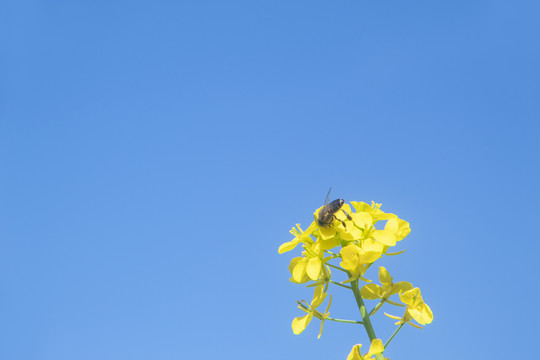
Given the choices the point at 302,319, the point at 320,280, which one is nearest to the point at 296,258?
the point at 320,280

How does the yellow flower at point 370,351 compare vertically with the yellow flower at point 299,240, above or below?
below

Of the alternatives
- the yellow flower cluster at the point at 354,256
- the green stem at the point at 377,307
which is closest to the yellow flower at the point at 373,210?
the yellow flower cluster at the point at 354,256

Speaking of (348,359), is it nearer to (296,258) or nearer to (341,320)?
(341,320)

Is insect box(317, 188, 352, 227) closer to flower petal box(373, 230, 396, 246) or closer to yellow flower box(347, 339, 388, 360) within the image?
flower petal box(373, 230, 396, 246)

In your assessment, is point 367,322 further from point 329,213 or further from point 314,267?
point 329,213

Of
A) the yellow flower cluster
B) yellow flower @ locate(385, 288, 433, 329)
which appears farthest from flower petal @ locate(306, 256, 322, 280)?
yellow flower @ locate(385, 288, 433, 329)

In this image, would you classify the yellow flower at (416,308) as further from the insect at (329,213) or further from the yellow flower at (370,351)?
the insect at (329,213)
